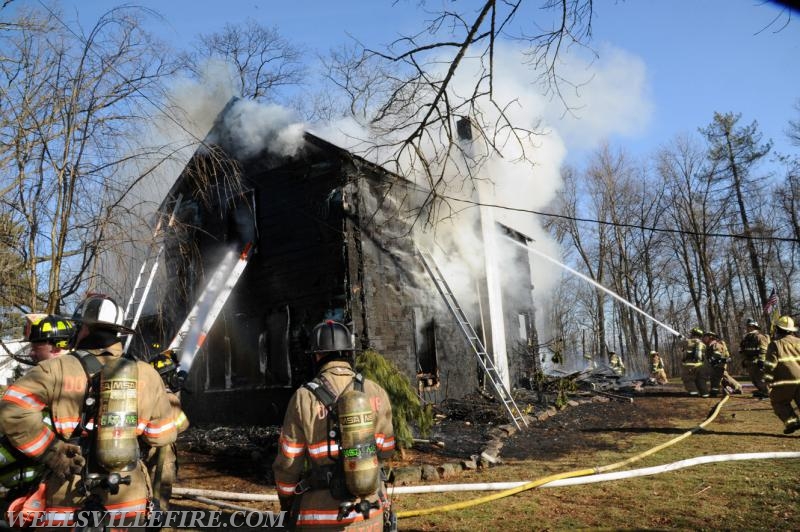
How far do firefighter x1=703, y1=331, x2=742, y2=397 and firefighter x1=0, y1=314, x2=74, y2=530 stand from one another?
14439mm

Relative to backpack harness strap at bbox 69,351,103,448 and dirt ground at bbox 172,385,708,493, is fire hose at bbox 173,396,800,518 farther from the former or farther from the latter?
backpack harness strap at bbox 69,351,103,448

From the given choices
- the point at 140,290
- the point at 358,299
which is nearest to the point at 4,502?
the point at 358,299

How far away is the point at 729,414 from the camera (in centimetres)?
1027

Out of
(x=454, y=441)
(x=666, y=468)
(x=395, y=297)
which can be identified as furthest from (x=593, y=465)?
(x=395, y=297)

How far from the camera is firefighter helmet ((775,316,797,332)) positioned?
756 centimetres

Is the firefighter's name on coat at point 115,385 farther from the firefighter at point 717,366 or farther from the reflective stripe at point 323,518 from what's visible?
the firefighter at point 717,366

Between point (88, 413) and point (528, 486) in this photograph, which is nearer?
point (88, 413)

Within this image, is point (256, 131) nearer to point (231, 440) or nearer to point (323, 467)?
point (231, 440)

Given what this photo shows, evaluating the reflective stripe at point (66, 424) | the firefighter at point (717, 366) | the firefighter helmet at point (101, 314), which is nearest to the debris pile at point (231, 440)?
the firefighter helmet at point (101, 314)

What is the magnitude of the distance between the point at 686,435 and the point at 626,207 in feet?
86.6

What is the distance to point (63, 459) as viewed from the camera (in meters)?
2.65

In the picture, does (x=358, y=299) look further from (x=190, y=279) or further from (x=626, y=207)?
(x=626, y=207)

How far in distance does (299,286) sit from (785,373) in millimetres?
8569

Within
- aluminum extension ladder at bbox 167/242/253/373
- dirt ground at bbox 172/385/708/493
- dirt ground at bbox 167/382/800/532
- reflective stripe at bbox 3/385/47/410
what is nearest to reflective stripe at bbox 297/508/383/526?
reflective stripe at bbox 3/385/47/410
